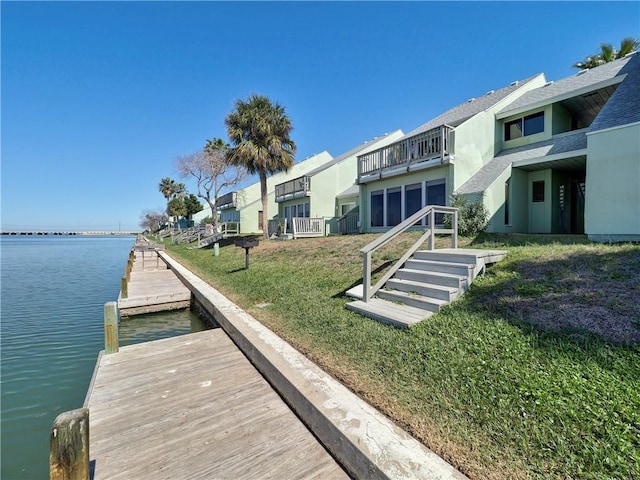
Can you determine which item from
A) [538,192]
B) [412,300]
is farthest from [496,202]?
[412,300]

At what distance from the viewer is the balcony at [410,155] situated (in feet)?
39.5

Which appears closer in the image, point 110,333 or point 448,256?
point 110,333

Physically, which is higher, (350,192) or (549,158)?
(350,192)

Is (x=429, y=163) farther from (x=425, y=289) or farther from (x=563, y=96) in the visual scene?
(x=425, y=289)

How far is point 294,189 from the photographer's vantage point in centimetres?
2256

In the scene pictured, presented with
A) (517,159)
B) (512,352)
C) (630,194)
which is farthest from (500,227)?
(512,352)

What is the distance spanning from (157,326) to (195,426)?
6.17m

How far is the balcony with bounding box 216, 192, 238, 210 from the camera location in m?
33.2

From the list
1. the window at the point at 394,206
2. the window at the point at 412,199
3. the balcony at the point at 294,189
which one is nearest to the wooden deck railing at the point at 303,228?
the balcony at the point at 294,189

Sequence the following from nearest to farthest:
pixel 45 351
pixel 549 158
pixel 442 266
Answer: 1. pixel 442 266
2. pixel 45 351
3. pixel 549 158

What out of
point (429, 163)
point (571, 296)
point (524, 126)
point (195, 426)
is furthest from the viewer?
point (524, 126)

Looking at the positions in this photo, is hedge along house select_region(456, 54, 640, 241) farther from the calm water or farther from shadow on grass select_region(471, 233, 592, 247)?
the calm water

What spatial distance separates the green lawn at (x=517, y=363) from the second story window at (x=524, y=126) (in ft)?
28.3

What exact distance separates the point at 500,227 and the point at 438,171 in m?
3.28
